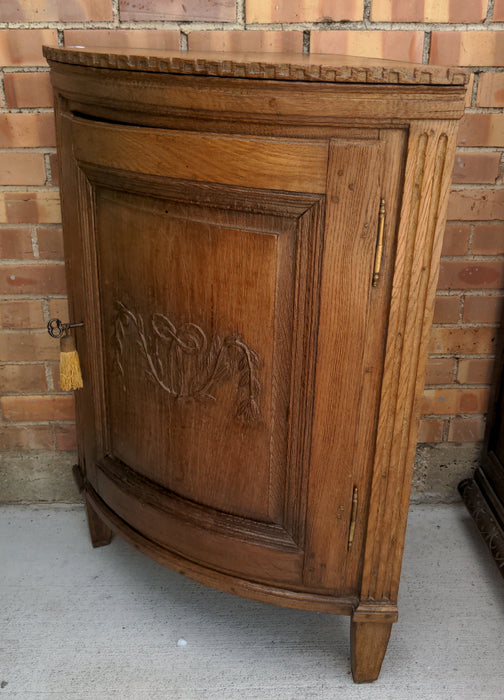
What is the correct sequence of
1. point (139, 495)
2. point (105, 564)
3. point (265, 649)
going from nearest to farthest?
point (139, 495)
point (265, 649)
point (105, 564)

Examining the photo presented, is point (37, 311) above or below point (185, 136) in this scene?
below

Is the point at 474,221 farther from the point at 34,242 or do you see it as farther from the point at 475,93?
the point at 34,242

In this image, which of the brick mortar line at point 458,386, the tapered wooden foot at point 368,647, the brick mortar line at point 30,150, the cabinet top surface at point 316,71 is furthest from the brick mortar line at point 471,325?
the brick mortar line at point 30,150

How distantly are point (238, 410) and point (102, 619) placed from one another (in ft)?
2.36

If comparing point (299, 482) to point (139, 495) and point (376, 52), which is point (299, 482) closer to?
point (139, 495)

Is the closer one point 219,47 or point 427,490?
point 219,47

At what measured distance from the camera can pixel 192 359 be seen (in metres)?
1.31

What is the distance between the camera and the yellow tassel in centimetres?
144

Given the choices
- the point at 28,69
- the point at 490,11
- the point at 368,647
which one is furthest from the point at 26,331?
the point at 490,11

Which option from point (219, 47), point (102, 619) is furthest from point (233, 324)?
point (102, 619)

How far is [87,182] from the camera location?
1.35 m

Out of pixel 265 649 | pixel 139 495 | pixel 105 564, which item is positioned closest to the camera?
pixel 139 495

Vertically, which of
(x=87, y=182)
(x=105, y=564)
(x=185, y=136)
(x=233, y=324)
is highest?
(x=185, y=136)

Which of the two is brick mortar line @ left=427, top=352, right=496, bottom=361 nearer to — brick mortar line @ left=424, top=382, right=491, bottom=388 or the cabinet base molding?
brick mortar line @ left=424, top=382, right=491, bottom=388
